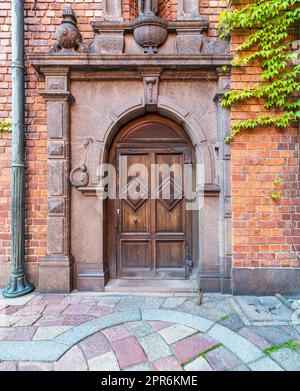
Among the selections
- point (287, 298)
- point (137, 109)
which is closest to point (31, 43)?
point (137, 109)

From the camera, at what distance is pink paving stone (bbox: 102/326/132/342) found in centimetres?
229

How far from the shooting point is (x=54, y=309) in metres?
2.85

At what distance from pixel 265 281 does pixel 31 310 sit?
2.98 metres

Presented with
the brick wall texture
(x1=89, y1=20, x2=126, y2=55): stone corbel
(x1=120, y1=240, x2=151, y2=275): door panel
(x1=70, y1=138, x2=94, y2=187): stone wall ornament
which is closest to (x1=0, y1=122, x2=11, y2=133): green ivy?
the brick wall texture

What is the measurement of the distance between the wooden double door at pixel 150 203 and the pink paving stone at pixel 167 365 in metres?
1.65

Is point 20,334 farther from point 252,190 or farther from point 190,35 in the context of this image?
point 190,35

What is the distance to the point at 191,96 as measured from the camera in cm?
344

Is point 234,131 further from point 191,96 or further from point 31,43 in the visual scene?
point 31,43

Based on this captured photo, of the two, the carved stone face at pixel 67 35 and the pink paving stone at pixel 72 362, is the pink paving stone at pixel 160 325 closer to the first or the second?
the pink paving stone at pixel 72 362

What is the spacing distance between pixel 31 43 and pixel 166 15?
2.07m

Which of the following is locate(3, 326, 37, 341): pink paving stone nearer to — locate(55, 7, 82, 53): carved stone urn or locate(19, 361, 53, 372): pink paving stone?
locate(19, 361, 53, 372): pink paving stone

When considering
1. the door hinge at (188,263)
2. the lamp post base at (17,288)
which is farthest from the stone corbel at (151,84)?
the lamp post base at (17,288)

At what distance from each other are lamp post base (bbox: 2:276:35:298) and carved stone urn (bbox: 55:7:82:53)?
127 inches

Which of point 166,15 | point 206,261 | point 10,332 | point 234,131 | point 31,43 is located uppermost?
point 166,15
